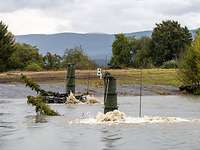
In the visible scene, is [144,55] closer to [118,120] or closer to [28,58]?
[28,58]

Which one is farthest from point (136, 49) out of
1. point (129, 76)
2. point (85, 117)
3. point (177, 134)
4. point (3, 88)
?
point (177, 134)

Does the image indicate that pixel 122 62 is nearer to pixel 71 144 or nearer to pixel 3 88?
pixel 3 88

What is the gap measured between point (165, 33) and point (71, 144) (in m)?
127

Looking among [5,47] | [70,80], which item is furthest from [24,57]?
[70,80]

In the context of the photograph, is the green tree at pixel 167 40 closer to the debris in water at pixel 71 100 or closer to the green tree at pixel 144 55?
the green tree at pixel 144 55

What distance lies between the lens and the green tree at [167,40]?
494 ft

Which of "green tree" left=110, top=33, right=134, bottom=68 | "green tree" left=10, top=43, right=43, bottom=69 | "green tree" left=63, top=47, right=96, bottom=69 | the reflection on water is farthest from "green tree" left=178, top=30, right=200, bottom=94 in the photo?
"green tree" left=110, top=33, right=134, bottom=68

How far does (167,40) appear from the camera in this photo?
15150 cm

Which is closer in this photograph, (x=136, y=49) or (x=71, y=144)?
(x=71, y=144)

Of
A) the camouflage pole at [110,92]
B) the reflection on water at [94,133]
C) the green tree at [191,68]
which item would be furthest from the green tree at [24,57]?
the camouflage pole at [110,92]

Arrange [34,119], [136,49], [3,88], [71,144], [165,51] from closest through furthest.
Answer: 1. [71,144]
2. [34,119]
3. [3,88]
4. [165,51]
5. [136,49]

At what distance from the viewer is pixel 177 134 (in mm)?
30125

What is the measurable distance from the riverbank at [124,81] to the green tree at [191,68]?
177 centimetres

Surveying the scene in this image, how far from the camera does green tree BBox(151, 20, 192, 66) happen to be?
494 ft
